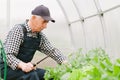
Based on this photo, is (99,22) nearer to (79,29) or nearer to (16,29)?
(79,29)

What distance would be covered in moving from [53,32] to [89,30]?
4.47 feet

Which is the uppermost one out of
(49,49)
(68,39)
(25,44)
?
(25,44)

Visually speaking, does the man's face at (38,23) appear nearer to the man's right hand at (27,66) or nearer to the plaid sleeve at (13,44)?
the plaid sleeve at (13,44)

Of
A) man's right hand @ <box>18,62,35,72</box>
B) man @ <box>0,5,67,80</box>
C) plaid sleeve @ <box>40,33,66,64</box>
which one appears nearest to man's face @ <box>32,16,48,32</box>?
man @ <box>0,5,67,80</box>

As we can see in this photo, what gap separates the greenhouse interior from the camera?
3.15m

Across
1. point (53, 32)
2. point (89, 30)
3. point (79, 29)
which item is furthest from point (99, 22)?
point (53, 32)

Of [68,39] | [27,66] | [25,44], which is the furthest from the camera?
[68,39]

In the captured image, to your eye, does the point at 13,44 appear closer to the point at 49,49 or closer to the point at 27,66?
the point at 27,66

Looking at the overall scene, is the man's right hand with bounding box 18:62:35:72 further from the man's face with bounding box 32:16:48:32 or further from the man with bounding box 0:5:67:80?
the man's face with bounding box 32:16:48:32

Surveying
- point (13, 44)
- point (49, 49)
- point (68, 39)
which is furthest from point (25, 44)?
point (68, 39)

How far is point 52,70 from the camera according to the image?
3152mm

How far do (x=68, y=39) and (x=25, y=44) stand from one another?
4.31m

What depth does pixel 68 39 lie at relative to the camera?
8438mm

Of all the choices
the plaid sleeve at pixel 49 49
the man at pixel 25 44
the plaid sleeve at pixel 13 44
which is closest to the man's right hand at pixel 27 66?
the man at pixel 25 44
